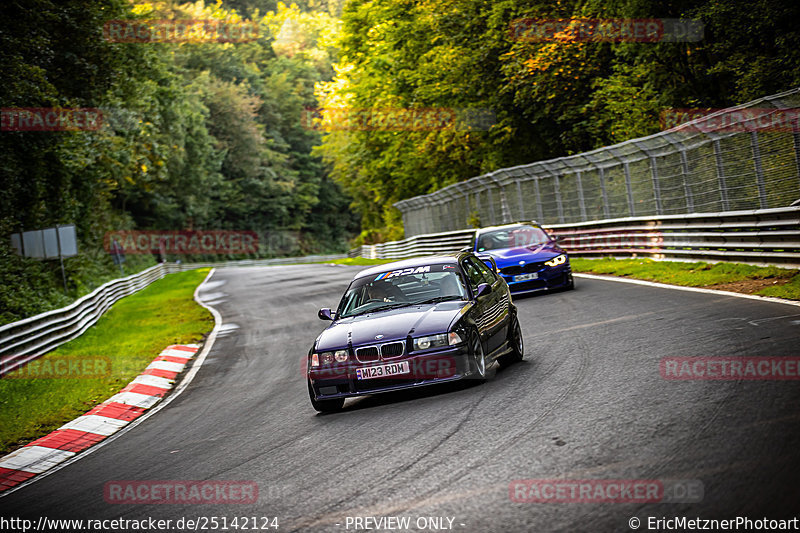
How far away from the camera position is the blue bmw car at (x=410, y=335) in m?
7.99

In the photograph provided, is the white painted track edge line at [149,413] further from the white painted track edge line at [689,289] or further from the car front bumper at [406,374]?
the white painted track edge line at [689,289]

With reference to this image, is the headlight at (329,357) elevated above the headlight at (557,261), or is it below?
below

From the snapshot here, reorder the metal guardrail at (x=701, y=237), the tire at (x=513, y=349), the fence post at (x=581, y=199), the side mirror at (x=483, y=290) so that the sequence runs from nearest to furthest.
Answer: the side mirror at (x=483, y=290) → the tire at (x=513, y=349) → the metal guardrail at (x=701, y=237) → the fence post at (x=581, y=199)

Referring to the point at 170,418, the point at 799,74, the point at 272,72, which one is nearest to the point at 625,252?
the point at 799,74

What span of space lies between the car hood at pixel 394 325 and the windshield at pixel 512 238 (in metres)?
9.19

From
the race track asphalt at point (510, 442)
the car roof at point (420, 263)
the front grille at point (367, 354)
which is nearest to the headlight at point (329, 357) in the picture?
the front grille at point (367, 354)

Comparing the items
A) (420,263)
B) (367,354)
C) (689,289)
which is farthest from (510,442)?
(689,289)

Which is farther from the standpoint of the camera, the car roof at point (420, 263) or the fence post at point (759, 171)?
the fence post at point (759, 171)

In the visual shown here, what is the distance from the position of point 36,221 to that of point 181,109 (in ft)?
110

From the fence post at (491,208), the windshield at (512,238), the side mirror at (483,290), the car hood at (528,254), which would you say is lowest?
the side mirror at (483,290)

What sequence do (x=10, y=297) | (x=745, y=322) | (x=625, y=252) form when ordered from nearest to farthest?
1. (x=745, y=322)
2. (x=10, y=297)
3. (x=625, y=252)

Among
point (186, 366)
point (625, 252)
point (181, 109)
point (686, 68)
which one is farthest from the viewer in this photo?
point (181, 109)

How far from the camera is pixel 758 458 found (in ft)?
15.5

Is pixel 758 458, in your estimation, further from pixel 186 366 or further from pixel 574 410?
pixel 186 366
